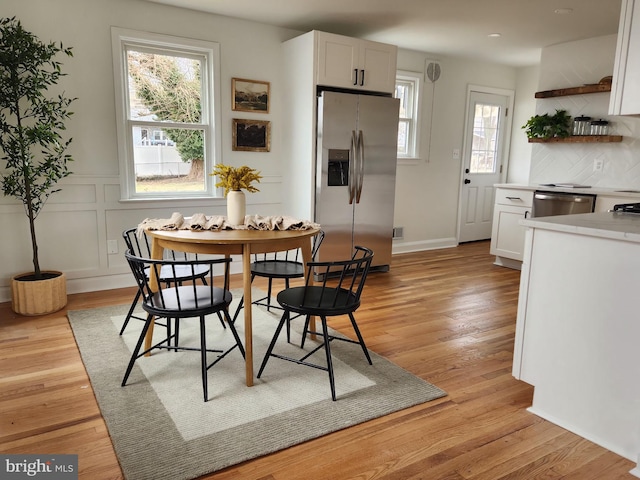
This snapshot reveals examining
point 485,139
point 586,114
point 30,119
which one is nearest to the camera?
point 30,119

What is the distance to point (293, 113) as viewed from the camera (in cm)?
462

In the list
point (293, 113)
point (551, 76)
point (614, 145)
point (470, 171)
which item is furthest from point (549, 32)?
point (293, 113)

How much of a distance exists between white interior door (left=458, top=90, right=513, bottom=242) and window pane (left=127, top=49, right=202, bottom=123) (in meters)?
3.76

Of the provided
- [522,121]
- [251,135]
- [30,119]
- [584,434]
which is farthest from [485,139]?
[30,119]

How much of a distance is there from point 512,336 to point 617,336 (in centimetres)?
132

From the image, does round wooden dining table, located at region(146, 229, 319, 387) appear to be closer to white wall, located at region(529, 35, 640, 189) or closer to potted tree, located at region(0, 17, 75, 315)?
potted tree, located at region(0, 17, 75, 315)

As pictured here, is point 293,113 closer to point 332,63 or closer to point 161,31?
point 332,63

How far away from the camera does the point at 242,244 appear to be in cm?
244

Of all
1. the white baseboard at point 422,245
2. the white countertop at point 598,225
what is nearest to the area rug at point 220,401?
the white countertop at point 598,225

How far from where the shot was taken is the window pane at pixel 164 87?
163 inches

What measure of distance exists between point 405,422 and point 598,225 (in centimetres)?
126

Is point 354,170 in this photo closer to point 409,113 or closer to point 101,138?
point 409,113

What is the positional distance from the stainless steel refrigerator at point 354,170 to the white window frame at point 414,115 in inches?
49.8

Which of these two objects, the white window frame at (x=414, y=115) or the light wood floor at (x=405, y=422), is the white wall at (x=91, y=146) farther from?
the white window frame at (x=414, y=115)
